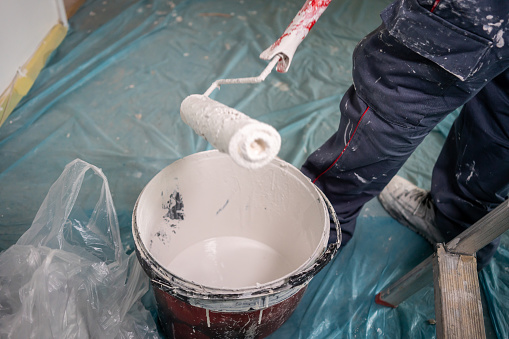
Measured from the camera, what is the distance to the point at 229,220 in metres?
1.25

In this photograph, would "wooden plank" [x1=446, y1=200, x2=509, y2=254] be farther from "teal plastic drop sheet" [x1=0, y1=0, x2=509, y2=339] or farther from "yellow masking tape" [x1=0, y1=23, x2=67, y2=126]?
"yellow masking tape" [x1=0, y1=23, x2=67, y2=126]

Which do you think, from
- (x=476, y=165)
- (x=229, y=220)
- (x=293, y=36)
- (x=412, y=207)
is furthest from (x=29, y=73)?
(x=476, y=165)

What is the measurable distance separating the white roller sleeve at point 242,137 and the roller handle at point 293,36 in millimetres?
184

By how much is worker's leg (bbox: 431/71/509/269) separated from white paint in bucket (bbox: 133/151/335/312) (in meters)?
0.49

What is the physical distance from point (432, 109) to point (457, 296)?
1.36ft

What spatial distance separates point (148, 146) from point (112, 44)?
27.2 inches

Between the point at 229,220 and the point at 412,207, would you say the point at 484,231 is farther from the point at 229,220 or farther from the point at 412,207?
the point at 229,220

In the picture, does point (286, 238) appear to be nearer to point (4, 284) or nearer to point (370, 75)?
point (370, 75)

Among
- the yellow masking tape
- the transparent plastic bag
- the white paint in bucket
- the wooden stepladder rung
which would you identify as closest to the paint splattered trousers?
the white paint in bucket

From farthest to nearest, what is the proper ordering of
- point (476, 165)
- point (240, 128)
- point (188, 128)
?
point (188, 128) < point (476, 165) < point (240, 128)

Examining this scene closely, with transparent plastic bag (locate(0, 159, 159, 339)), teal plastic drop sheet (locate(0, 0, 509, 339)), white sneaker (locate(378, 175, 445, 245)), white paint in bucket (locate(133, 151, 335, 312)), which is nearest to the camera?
transparent plastic bag (locate(0, 159, 159, 339))

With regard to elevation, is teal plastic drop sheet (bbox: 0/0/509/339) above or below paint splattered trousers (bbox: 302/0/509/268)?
below

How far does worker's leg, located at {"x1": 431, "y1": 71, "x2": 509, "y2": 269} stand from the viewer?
111cm

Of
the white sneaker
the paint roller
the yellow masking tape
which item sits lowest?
the yellow masking tape
